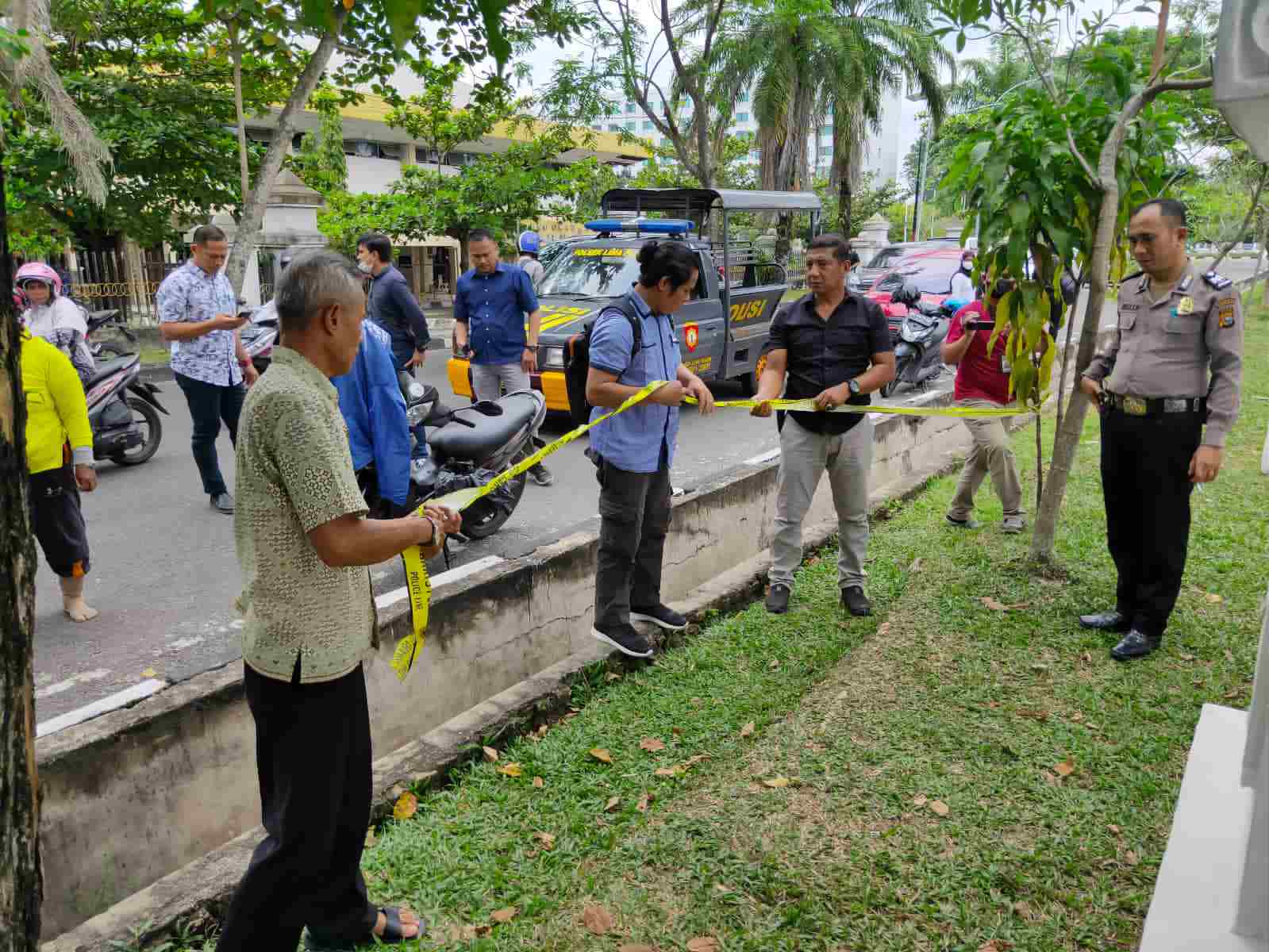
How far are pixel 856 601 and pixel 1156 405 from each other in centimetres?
168

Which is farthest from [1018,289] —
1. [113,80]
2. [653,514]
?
[113,80]

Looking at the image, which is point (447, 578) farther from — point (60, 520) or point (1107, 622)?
point (1107, 622)

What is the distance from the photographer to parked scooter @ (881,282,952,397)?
40.0 ft

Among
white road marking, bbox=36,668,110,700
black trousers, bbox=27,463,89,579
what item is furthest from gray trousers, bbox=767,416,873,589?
black trousers, bbox=27,463,89,579

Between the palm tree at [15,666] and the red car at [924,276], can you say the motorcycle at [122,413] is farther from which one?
the red car at [924,276]

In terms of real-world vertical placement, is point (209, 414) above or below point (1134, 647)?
above

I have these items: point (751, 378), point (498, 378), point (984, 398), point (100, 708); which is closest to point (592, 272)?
point (751, 378)

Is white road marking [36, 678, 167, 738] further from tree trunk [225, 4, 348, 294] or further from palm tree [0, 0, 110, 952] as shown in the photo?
tree trunk [225, 4, 348, 294]

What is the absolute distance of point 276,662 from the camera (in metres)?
2.23

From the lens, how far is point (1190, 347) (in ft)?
12.9

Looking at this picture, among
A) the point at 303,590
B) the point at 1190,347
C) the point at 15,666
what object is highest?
the point at 1190,347

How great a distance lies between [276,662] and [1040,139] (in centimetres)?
405

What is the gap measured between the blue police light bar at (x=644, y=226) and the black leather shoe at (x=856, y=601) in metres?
5.92

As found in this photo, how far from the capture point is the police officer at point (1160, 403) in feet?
12.7
